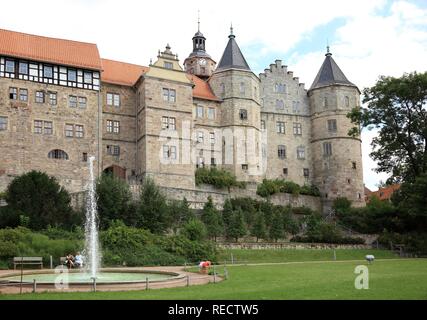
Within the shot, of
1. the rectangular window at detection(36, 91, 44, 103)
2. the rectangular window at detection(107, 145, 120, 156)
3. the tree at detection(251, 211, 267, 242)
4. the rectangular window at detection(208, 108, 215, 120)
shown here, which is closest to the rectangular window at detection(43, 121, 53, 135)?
the rectangular window at detection(36, 91, 44, 103)

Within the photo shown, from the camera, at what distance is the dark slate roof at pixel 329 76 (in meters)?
64.6

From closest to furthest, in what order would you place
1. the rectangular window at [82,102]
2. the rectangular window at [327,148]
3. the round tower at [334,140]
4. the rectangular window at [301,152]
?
the rectangular window at [82,102]
the round tower at [334,140]
the rectangular window at [327,148]
the rectangular window at [301,152]

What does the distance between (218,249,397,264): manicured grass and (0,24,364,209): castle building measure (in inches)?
592

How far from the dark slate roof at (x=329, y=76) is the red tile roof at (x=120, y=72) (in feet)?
65.5

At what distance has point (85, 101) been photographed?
49.6 metres

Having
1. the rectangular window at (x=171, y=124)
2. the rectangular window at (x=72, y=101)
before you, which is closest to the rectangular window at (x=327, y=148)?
the rectangular window at (x=171, y=124)

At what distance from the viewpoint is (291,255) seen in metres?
38.4

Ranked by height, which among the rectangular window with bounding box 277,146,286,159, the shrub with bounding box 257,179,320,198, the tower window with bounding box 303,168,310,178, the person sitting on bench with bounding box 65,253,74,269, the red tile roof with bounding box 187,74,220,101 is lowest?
Result: the person sitting on bench with bounding box 65,253,74,269

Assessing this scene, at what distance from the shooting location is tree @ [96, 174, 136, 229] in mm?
→ 40088

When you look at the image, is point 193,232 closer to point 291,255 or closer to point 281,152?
point 291,255

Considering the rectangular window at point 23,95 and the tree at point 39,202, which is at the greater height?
the rectangular window at point 23,95

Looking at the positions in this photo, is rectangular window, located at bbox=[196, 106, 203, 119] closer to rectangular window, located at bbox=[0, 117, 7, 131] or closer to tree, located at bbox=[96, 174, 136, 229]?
tree, located at bbox=[96, 174, 136, 229]

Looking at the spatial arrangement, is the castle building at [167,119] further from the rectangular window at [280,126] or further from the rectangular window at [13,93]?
the rectangular window at [280,126]

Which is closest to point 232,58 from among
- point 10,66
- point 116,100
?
point 116,100
